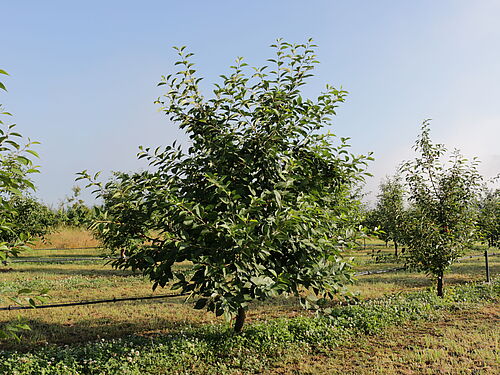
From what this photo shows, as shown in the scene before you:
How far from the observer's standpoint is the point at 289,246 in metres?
5.71

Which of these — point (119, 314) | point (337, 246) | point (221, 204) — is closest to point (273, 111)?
point (221, 204)

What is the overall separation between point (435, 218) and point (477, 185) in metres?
1.44

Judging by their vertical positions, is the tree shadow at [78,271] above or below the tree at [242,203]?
below

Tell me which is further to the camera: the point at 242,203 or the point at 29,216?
the point at 29,216

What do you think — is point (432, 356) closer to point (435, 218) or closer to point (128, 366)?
point (128, 366)

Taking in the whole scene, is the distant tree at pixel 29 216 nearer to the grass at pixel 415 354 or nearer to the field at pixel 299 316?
the field at pixel 299 316

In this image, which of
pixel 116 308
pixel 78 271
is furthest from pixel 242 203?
pixel 78 271

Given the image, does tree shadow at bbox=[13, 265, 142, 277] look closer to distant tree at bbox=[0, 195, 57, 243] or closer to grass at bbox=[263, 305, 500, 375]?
distant tree at bbox=[0, 195, 57, 243]

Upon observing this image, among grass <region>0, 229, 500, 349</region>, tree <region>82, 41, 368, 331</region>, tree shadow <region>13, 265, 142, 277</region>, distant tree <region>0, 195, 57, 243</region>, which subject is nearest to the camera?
tree <region>82, 41, 368, 331</region>

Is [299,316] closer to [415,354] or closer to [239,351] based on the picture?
[239,351]

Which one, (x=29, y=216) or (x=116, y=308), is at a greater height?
(x=29, y=216)

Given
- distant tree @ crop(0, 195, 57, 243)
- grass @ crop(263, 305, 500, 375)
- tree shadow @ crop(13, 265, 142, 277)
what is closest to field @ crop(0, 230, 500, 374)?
grass @ crop(263, 305, 500, 375)

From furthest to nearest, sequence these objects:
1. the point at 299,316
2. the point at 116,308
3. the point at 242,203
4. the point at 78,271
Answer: the point at 78,271 < the point at 116,308 < the point at 299,316 < the point at 242,203

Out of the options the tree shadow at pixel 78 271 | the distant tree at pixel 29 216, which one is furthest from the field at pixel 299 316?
the distant tree at pixel 29 216
